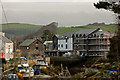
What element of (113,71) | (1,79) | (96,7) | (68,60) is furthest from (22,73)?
(68,60)

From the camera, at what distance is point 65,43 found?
14344 mm

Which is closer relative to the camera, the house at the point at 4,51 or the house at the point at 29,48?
the house at the point at 4,51

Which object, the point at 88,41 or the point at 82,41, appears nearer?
the point at 88,41

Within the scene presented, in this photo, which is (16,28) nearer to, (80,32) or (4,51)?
(4,51)

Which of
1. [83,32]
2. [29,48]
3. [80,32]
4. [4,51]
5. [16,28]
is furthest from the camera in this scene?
[83,32]

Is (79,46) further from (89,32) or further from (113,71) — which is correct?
(113,71)

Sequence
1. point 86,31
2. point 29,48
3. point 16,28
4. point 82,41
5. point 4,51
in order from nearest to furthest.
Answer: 1. point 4,51
2. point 16,28
3. point 29,48
4. point 86,31
5. point 82,41

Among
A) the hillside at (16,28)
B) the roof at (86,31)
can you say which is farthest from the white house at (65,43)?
the hillside at (16,28)

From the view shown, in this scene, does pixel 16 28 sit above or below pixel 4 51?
above

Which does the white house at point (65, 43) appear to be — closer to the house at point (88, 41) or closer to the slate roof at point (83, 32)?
the slate roof at point (83, 32)

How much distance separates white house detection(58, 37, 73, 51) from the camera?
45.9 feet

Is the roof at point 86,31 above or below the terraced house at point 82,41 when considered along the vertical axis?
above

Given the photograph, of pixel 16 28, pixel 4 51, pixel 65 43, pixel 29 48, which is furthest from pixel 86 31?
pixel 4 51

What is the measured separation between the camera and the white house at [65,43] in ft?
45.9
